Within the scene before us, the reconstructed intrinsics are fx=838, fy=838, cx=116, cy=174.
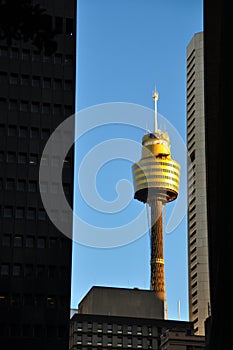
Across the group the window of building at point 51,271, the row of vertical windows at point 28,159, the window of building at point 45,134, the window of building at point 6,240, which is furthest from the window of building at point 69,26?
the window of building at point 51,271

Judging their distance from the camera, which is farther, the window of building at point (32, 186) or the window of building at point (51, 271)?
the window of building at point (32, 186)

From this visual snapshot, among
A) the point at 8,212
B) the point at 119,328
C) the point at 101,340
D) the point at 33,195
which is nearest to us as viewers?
the point at 8,212

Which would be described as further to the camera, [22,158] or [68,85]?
[68,85]

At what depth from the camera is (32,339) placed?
84.6 m

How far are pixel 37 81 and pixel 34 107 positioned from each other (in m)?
3.40

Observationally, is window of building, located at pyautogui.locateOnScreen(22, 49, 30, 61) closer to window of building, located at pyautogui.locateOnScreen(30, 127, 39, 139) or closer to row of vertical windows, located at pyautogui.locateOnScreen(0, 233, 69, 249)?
window of building, located at pyautogui.locateOnScreen(30, 127, 39, 139)

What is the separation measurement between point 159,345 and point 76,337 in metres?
18.0

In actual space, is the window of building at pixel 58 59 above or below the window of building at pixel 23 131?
above

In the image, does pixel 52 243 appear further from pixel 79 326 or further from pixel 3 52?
pixel 79 326

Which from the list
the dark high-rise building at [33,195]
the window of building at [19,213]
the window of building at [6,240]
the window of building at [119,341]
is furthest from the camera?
the window of building at [119,341]

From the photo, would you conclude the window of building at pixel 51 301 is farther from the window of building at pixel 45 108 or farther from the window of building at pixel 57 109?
the window of building at pixel 45 108

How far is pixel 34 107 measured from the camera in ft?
319

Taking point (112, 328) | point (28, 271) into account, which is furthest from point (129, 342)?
point (28, 271)

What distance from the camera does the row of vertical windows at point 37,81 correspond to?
9819 cm
